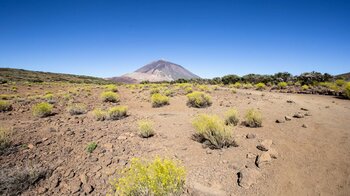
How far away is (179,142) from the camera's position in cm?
520

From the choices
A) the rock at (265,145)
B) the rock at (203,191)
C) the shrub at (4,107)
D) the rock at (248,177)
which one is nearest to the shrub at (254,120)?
the rock at (265,145)

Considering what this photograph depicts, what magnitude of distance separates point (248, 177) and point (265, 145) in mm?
1511

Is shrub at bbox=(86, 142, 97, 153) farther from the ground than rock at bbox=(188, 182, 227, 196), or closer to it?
farther from the ground

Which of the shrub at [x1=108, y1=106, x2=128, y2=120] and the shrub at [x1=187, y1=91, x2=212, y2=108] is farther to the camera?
the shrub at [x1=187, y1=91, x2=212, y2=108]

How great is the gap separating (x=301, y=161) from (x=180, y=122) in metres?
4.13

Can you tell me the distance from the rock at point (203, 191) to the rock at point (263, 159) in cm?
121

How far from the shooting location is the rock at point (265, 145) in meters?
4.51

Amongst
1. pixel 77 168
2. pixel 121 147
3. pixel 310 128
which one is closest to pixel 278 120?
pixel 310 128

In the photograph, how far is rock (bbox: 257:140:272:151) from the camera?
4507 millimetres

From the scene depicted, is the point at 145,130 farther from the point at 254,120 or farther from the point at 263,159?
the point at 254,120

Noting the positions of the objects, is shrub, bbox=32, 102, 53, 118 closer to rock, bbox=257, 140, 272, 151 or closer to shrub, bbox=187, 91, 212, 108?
shrub, bbox=187, 91, 212, 108

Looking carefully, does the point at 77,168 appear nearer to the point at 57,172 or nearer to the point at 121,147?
the point at 57,172

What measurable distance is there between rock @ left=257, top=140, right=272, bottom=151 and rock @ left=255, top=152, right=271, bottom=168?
0.33 m

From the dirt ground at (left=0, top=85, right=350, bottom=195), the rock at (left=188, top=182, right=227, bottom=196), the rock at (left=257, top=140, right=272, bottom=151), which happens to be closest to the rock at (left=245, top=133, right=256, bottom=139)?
the dirt ground at (left=0, top=85, right=350, bottom=195)
